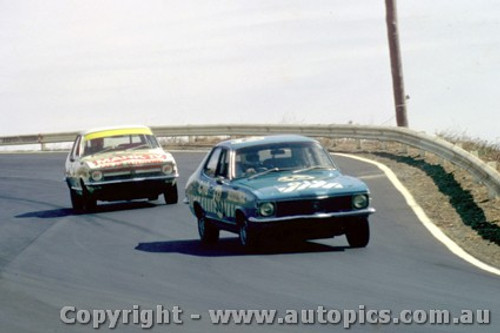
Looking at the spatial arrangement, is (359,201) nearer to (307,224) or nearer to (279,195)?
(307,224)

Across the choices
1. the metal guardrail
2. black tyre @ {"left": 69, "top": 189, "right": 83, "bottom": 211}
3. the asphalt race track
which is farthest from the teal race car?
black tyre @ {"left": 69, "top": 189, "right": 83, "bottom": 211}

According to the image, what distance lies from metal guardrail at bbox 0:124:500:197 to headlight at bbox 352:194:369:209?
3.30m

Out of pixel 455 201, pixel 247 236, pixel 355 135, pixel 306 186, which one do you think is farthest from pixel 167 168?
→ pixel 355 135

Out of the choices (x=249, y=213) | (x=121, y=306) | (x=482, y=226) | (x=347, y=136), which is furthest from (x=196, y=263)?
(x=347, y=136)

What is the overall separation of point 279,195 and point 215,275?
183 cm

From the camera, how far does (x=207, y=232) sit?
17.5m

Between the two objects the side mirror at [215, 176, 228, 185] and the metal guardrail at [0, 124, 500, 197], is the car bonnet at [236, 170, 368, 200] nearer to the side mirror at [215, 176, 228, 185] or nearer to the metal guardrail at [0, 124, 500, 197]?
the side mirror at [215, 176, 228, 185]

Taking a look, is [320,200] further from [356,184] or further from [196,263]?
[196,263]

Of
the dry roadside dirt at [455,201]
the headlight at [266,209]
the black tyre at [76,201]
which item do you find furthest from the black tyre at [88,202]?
the headlight at [266,209]

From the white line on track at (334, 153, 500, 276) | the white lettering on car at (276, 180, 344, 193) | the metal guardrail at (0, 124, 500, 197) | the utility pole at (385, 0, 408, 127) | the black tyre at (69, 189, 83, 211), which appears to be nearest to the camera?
the white line on track at (334, 153, 500, 276)

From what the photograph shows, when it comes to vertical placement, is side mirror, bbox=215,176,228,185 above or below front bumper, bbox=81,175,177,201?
above

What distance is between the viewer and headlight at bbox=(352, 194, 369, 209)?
15664 mm

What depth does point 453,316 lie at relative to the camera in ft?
35.2

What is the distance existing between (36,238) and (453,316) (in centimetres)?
1003
